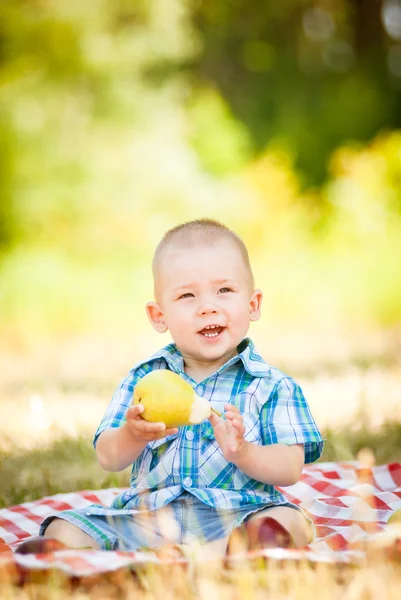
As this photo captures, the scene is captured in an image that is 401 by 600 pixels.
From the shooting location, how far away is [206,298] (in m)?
2.14

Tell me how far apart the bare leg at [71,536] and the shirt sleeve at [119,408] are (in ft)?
0.80

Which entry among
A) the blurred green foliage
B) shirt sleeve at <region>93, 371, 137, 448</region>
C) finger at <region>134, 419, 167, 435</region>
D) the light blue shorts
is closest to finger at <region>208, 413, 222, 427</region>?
finger at <region>134, 419, 167, 435</region>

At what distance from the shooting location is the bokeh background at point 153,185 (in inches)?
289

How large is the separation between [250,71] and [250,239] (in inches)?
180

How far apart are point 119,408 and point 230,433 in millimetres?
426

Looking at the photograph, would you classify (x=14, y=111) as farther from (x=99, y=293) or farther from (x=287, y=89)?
(x=287, y=89)

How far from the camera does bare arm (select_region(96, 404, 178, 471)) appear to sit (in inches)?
76.1

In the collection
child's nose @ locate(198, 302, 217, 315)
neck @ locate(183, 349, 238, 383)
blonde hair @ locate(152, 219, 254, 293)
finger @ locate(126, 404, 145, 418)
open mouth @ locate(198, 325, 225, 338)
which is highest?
blonde hair @ locate(152, 219, 254, 293)

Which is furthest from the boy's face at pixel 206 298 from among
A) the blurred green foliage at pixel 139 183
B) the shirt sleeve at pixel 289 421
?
the blurred green foliage at pixel 139 183

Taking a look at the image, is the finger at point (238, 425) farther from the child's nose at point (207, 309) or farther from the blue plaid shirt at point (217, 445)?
the child's nose at point (207, 309)

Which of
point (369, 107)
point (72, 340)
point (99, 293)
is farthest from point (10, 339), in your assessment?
point (369, 107)

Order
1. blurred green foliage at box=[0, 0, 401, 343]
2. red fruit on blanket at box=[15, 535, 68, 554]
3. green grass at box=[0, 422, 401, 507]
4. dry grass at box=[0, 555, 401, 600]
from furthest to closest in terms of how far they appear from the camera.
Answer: blurred green foliage at box=[0, 0, 401, 343], green grass at box=[0, 422, 401, 507], red fruit on blanket at box=[15, 535, 68, 554], dry grass at box=[0, 555, 401, 600]

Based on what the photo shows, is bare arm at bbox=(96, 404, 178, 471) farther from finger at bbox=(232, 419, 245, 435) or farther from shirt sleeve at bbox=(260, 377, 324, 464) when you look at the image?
shirt sleeve at bbox=(260, 377, 324, 464)

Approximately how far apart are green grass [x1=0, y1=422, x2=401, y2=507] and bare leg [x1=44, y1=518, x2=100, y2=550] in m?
0.84
